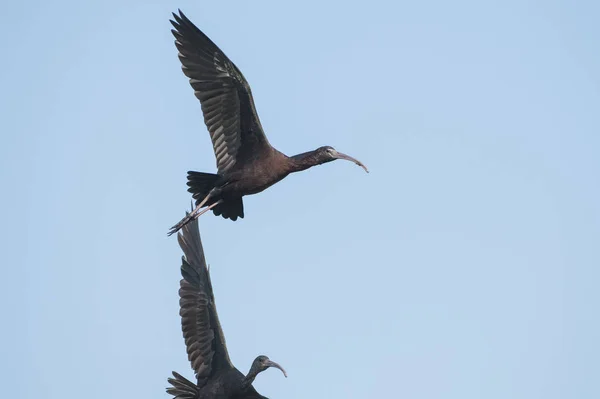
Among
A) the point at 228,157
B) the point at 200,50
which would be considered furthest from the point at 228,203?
the point at 200,50

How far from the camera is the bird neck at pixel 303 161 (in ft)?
80.7

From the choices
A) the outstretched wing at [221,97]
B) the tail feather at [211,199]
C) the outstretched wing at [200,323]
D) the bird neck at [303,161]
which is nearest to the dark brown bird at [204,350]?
the outstretched wing at [200,323]

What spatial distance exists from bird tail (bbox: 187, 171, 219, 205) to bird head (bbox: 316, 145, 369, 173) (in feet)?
5.00

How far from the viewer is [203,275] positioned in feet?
85.3

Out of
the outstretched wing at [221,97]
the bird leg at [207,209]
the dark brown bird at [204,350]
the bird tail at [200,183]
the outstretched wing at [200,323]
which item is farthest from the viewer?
the outstretched wing at [200,323]

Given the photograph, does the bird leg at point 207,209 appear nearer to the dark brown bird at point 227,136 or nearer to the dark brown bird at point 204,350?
the dark brown bird at point 227,136

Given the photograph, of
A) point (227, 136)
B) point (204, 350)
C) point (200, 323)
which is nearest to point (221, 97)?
point (227, 136)

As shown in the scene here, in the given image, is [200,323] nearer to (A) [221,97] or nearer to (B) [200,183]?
(B) [200,183]

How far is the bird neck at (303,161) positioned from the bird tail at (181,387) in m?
3.41

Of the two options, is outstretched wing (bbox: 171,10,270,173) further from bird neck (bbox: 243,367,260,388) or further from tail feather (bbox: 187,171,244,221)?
bird neck (bbox: 243,367,260,388)

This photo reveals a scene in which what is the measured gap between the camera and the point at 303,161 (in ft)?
80.8

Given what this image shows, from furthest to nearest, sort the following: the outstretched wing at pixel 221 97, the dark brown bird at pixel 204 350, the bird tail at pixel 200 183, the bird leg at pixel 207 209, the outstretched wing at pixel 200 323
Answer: the outstretched wing at pixel 200 323 → the dark brown bird at pixel 204 350 → the bird leg at pixel 207 209 → the bird tail at pixel 200 183 → the outstretched wing at pixel 221 97

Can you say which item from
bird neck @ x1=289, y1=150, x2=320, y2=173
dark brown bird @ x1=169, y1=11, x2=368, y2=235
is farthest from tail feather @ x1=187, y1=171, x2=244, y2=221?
bird neck @ x1=289, y1=150, x2=320, y2=173

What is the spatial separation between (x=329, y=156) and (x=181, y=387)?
157 inches
